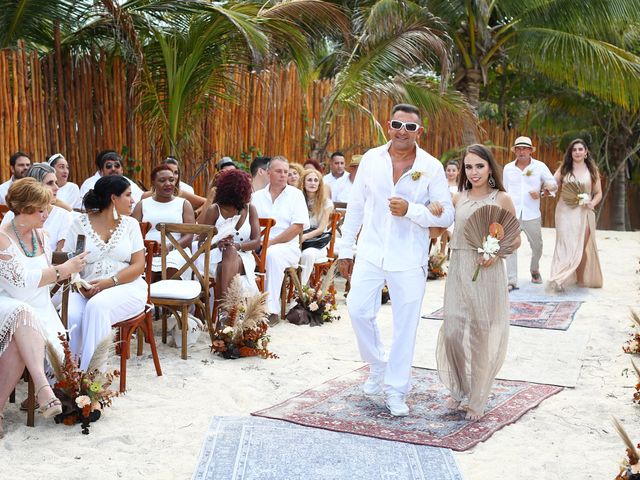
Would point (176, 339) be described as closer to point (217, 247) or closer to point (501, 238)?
point (217, 247)

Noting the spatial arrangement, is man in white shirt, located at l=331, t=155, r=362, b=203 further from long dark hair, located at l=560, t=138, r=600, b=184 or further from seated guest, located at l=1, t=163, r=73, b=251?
seated guest, located at l=1, t=163, r=73, b=251

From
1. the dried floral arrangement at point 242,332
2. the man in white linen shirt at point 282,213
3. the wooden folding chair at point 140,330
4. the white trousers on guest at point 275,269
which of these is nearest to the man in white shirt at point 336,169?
the man in white linen shirt at point 282,213

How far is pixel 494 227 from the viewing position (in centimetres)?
528

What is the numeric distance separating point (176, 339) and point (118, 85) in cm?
401

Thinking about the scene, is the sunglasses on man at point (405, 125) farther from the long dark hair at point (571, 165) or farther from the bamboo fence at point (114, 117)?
the long dark hair at point (571, 165)

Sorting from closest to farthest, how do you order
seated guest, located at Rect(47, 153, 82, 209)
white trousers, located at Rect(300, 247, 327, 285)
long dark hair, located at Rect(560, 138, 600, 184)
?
seated guest, located at Rect(47, 153, 82, 209) < white trousers, located at Rect(300, 247, 327, 285) < long dark hair, located at Rect(560, 138, 600, 184)

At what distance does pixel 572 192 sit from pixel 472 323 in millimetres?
5825

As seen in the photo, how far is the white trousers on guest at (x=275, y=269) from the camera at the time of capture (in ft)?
27.0

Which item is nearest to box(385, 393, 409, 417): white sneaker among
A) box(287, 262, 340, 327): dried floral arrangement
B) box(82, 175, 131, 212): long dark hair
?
box(82, 175, 131, 212): long dark hair

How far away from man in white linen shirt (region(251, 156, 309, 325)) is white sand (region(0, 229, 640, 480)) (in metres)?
0.70

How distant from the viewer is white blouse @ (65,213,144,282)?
19.8 ft

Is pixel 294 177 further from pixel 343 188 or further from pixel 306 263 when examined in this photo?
pixel 343 188

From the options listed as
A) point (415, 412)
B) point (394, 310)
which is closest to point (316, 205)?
point (394, 310)

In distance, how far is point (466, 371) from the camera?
5.44m
